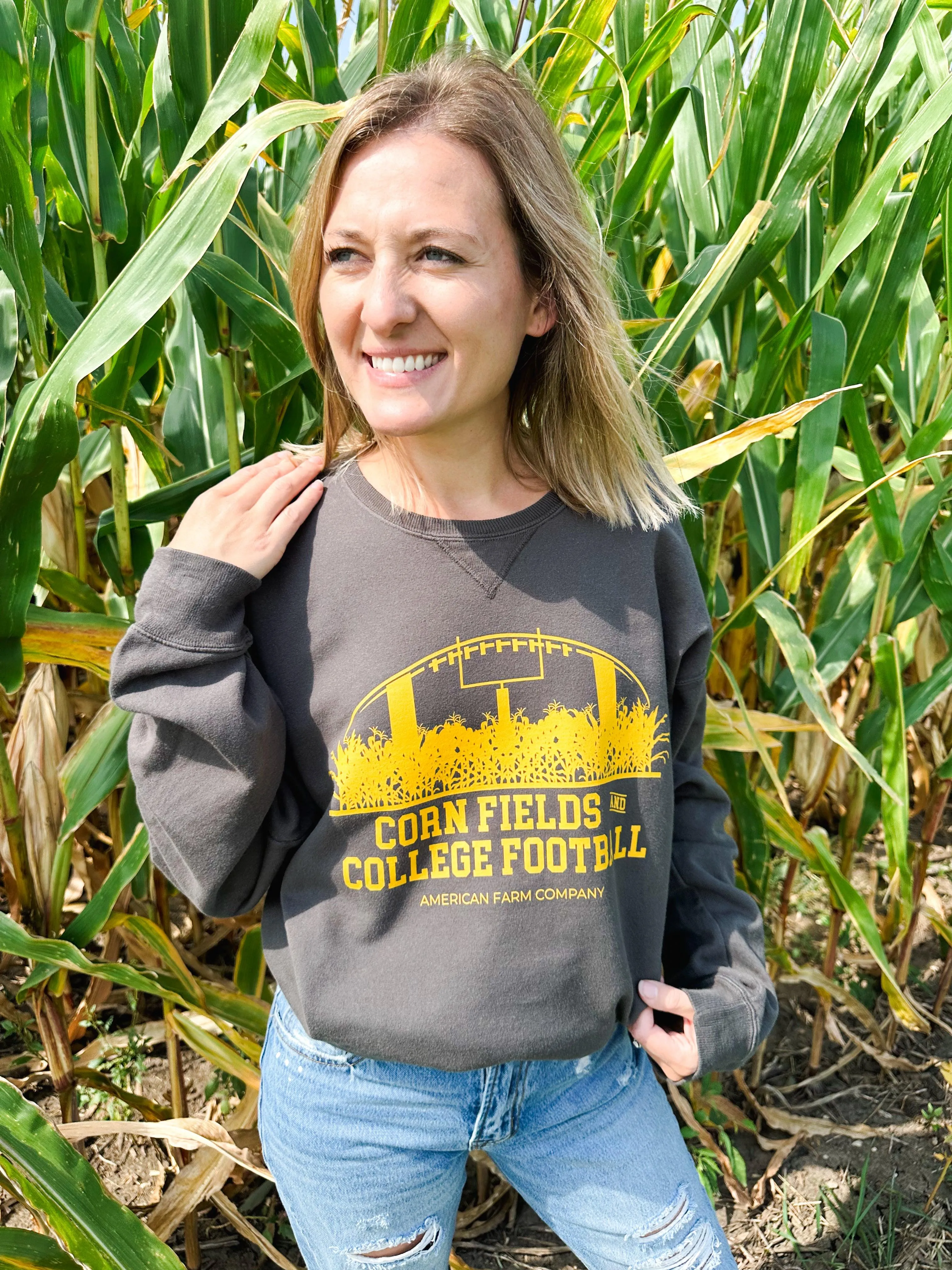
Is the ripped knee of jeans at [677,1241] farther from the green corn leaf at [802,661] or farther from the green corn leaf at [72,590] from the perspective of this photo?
the green corn leaf at [72,590]

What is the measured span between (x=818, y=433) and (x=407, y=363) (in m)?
0.55

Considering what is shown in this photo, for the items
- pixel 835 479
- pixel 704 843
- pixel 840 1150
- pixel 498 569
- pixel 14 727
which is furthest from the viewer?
pixel 835 479

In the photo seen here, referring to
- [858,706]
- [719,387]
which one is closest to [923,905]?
[858,706]

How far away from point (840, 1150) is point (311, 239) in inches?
60.2

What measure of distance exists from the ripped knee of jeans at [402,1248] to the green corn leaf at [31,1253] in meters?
0.25

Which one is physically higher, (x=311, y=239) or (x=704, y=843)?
(x=311, y=239)

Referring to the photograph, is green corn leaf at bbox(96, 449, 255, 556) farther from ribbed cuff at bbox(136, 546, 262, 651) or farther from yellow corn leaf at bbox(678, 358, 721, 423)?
yellow corn leaf at bbox(678, 358, 721, 423)

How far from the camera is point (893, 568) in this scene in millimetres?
1348

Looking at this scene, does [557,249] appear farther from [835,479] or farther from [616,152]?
[835,479]

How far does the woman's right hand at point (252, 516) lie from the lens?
84 centimetres

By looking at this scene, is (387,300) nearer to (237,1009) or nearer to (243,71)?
(243,71)

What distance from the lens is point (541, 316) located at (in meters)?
0.93

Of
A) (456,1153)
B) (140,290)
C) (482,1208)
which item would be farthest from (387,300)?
(482,1208)

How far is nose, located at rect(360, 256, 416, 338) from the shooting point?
0.79 m
